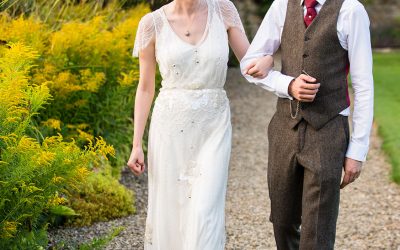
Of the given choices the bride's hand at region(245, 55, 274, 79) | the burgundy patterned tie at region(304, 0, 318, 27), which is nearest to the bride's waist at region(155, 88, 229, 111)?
the bride's hand at region(245, 55, 274, 79)

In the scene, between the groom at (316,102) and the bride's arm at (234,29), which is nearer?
the groom at (316,102)

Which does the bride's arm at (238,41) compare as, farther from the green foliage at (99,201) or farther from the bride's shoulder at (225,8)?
the green foliage at (99,201)

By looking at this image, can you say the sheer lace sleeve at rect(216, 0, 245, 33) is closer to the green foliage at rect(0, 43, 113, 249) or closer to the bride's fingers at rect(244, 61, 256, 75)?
the bride's fingers at rect(244, 61, 256, 75)

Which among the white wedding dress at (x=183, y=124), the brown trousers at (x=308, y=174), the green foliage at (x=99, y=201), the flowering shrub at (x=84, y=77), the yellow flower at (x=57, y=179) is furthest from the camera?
the flowering shrub at (x=84, y=77)

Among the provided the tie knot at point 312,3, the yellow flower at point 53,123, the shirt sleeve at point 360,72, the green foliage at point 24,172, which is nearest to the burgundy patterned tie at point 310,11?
the tie knot at point 312,3

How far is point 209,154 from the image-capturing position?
393 cm

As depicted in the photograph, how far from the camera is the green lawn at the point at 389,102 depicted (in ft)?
29.1

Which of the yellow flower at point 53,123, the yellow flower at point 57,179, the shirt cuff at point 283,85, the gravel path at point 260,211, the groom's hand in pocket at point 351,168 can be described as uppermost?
the shirt cuff at point 283,85

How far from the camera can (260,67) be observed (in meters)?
3.70

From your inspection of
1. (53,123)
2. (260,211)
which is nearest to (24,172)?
(53,123)

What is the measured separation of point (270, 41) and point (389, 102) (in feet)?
29.9

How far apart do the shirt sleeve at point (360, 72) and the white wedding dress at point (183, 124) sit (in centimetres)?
71

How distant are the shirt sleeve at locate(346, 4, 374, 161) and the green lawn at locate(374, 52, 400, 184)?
4.11 meters

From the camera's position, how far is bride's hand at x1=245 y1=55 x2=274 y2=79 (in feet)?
12.1
